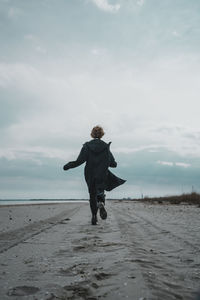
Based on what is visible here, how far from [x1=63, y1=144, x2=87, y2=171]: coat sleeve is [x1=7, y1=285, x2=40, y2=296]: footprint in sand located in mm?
4561

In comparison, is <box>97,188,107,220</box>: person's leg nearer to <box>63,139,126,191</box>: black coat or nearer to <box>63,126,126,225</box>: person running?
<box>63,126,126,225</box>: person running

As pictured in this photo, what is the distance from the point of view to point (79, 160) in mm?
6219

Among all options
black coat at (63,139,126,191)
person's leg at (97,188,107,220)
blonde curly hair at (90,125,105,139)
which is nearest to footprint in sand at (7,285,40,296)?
person's leg at (97,188,107,220)

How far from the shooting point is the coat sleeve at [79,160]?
245 inches

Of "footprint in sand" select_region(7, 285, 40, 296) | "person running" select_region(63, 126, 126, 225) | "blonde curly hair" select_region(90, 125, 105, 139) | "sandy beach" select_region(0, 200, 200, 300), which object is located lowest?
"footprint in sand" select_region(7, 285, 40, 296)

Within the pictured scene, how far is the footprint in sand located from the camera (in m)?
1.57

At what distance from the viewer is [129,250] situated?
2.73 m

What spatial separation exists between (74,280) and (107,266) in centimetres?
40

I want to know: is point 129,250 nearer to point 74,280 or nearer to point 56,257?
point 56,257

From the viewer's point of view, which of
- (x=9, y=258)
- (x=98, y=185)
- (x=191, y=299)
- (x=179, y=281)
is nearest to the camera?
(x=191, y=299)

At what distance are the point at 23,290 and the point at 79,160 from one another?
15.2 ft

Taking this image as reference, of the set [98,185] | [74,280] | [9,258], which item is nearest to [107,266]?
[74,280]

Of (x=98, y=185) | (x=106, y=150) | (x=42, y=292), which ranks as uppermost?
(x=106, y=150)

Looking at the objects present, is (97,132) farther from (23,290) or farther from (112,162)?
(23,290)
